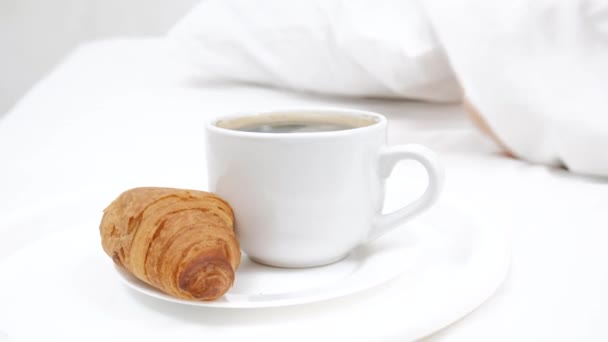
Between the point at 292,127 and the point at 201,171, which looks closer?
the point at 292,127

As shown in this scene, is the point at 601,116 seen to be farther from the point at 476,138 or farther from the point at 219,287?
the point at 219,287

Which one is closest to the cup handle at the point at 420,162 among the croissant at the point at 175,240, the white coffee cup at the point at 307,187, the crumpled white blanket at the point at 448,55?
the white coffee cup at the point at 307,187

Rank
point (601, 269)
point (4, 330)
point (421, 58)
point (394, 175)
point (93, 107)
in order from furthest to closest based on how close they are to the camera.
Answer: point (93, 107) → point (421, 58) → point (394, 175) → point (601, 269) → point (4, 330)

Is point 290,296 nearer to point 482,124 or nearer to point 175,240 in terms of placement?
point 175,240

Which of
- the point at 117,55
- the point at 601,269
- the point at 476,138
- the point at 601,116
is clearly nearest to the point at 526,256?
the point at 601,269

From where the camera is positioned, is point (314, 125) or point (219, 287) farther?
point (314, 125)

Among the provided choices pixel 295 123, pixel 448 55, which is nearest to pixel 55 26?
pixel 448 55

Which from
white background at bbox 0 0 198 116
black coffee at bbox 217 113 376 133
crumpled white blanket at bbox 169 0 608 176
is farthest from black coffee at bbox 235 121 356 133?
white background at bbox 0 0 198 116
